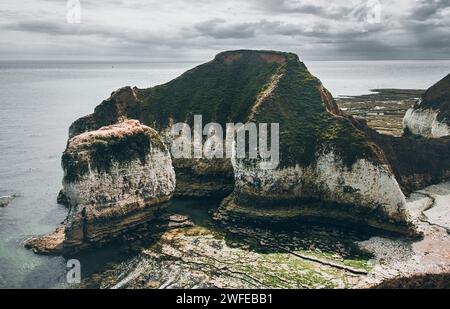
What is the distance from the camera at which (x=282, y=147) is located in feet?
171

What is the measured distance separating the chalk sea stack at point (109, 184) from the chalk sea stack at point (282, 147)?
33.4 ft

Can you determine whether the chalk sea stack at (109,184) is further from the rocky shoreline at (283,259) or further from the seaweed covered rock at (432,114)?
the seaweed covered rock at (432,114)

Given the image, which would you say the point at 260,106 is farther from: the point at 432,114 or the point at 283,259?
the point at 432,114

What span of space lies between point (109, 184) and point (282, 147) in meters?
21.8

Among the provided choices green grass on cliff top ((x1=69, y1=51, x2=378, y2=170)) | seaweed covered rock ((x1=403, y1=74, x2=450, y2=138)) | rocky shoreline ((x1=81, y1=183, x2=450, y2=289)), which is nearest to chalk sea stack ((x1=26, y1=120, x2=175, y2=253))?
rocky shoreline ((x1=81, y1=183, x2=450, y2=289))

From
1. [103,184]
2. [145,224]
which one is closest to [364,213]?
[145,224]

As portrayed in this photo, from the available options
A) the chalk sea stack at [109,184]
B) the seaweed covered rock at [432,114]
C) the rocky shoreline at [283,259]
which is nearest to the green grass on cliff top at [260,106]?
the rocky shoreline at [283,259]

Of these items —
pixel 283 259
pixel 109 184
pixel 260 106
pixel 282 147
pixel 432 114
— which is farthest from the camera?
pixel 432 114

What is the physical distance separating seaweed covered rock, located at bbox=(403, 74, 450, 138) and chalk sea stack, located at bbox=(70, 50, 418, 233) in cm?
1959

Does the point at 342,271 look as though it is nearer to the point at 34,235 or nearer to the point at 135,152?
the point at 135,152

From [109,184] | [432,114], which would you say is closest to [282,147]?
[109,184]

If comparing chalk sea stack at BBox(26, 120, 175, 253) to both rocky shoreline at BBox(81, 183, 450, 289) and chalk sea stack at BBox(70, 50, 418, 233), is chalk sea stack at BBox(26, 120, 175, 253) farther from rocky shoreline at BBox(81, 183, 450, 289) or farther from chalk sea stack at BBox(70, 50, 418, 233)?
chalk sea stack at BBox(70, 50, 418, 233)

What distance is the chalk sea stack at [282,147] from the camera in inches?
1881
